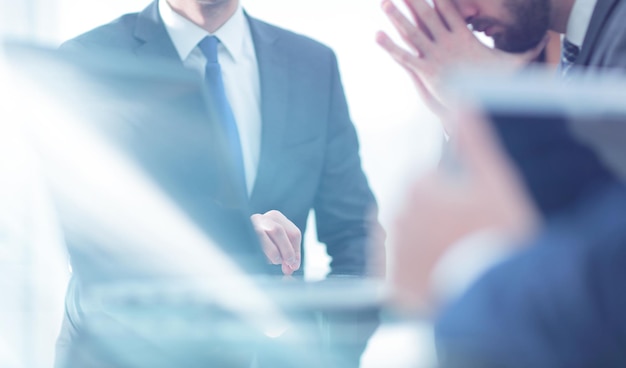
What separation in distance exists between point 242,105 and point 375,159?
31 cm

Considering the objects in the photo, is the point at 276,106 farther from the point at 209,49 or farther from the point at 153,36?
the point at 153,36

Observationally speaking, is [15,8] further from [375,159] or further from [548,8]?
[548,8]

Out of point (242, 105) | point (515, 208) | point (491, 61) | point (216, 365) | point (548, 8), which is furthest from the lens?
point (242, 105)

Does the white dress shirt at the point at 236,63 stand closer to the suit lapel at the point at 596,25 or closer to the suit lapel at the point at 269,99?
the suit lapel at the point at 269,99

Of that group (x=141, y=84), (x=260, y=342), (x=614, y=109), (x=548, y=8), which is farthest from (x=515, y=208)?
(x=548, y=8)

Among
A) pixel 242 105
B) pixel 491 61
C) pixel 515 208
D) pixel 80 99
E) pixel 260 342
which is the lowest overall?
pixel 242 105

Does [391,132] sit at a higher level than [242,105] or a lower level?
lower

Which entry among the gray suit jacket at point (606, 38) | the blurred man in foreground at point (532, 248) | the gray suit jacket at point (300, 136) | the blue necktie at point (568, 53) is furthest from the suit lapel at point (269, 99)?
the blurred man in foreground at point (532, 248)

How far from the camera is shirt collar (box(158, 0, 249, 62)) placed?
1.66m

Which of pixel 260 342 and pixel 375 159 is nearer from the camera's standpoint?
pixel 260 342

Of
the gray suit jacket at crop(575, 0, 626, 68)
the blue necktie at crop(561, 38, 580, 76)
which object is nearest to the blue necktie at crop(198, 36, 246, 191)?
the blue necktie at crop(561, 38, 580, 76)

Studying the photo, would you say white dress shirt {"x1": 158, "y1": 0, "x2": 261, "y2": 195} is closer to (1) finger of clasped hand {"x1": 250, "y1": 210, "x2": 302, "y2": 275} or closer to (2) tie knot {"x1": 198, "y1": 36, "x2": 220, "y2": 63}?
(2) tie knot {"x1": 198, "y1": 36, "x2": 220, "y2": 63}

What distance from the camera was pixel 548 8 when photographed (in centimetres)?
Answer: 133

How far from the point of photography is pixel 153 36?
1652 mm
